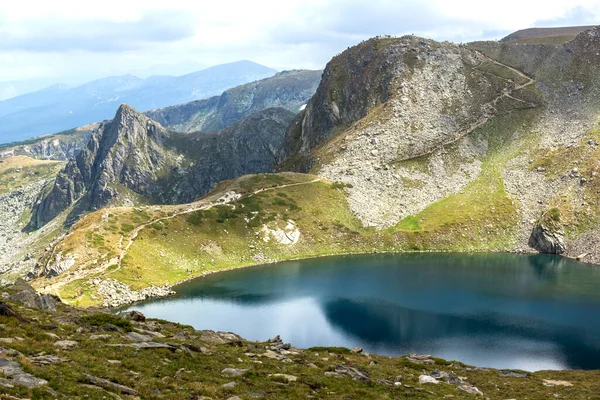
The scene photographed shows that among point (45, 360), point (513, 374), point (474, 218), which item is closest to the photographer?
point (45, 360)

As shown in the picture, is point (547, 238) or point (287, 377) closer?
point (287, 377)

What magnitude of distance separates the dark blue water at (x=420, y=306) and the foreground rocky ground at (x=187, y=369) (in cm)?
1939

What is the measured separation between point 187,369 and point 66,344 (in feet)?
27.2

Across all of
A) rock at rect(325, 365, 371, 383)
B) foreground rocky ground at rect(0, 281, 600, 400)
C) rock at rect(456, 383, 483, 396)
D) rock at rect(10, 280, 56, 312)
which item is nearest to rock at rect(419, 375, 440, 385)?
foreground rocky ground at rect(0, 281, 600, 400)

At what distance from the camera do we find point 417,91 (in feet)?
641

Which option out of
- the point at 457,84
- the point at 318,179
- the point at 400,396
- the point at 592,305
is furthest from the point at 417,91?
the point at 400,396

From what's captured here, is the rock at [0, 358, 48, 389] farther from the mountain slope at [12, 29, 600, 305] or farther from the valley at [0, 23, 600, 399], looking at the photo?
the mountain slope at [12, 29, 600, 305]

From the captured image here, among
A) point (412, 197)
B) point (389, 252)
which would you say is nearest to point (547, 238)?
point (412, 197)

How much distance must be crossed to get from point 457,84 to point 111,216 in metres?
148

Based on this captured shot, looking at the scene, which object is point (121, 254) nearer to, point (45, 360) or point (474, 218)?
point (45, 360)

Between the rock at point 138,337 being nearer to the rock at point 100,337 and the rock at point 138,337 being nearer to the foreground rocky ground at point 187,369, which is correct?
the foreground rocky ground at point 187,369

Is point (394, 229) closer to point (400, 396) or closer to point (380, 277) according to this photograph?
point (380, 277)

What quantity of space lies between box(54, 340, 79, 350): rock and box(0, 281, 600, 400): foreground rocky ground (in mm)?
42

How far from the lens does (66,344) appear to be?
31297mm
